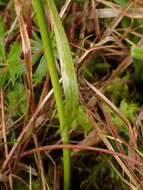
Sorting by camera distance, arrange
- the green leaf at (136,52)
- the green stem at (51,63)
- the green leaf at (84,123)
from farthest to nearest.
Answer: the green leaf at (84,123), the green leaf at (136,52), the green stem at (51,63)

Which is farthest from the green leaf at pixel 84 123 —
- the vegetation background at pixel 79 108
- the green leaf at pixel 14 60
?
the green leaf at pixel 14 60

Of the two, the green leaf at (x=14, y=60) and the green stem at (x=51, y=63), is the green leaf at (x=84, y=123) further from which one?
the green leaf at (x=14, y=60)

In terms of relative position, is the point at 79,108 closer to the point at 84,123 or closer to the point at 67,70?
the point at 84,123

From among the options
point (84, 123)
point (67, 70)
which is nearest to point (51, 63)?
point (67, 70)

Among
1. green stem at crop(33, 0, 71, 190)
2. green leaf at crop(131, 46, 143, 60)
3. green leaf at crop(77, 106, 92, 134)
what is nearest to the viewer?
green stem at crop(33, 0, 71, 190)

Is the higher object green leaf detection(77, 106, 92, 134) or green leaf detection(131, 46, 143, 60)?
green leaf detection(131, 46, 143, 60)

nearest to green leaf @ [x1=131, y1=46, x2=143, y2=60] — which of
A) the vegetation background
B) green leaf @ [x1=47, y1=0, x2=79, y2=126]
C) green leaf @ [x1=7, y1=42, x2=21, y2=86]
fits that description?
the vegetation background

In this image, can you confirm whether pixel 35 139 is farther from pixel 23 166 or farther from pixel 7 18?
pixel 7 18

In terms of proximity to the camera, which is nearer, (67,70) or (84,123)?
(67,70)

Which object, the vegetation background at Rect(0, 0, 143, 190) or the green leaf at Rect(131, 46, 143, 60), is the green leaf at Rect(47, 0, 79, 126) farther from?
the green leaf at Rect(131, 46, 143, 60)
